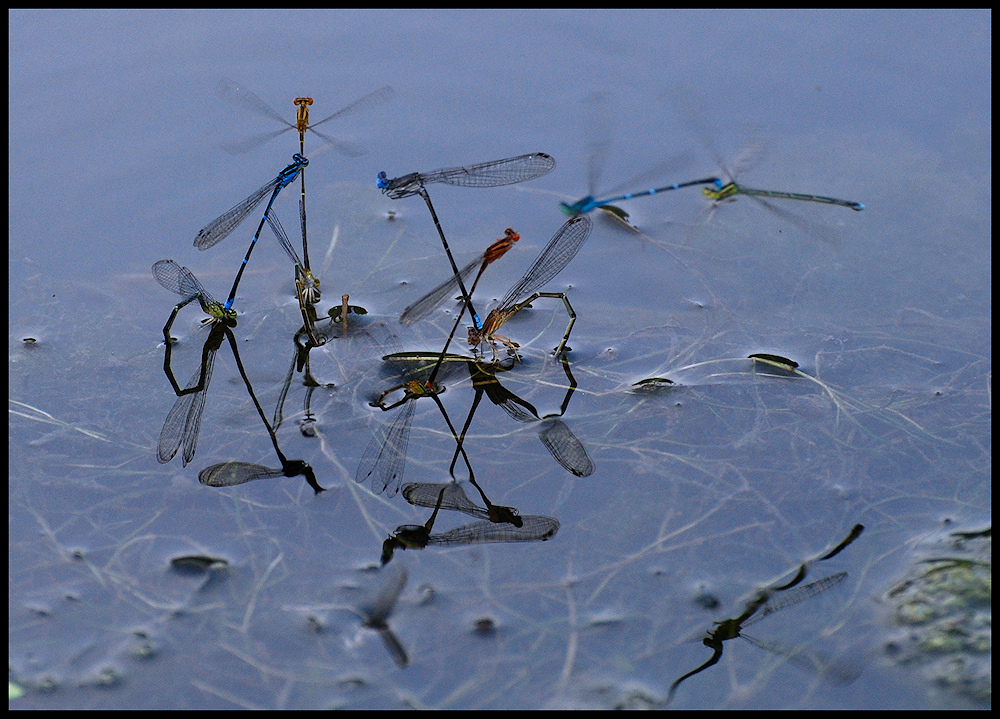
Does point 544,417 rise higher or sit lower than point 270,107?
lower

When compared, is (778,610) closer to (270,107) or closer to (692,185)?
(692,185)

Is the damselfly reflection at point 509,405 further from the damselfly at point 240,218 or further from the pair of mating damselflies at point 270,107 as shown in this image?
the pair of mating damselflies at point 270,107

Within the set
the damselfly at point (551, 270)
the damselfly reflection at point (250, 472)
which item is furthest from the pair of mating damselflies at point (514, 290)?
the damselfly reflection at point (250, 472)

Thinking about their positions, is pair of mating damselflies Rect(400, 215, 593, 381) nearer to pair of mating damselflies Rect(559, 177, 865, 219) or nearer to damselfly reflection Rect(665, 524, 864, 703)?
pair of mating damselflies Rect(559, 177, 865, 219)

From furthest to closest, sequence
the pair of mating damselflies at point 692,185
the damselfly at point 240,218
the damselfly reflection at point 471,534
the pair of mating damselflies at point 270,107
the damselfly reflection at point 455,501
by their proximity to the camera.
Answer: the pair of mating damselflies at point 270,107, the pair of mating damselflies at point 692,185, the damselfly at point 240,218, the damselfly reflection at point 455,501, the damselfly reflection at point 471,534

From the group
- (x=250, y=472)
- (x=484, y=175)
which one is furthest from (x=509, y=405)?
(x=484, y=175)

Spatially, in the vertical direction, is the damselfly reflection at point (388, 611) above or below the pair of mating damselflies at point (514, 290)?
below
